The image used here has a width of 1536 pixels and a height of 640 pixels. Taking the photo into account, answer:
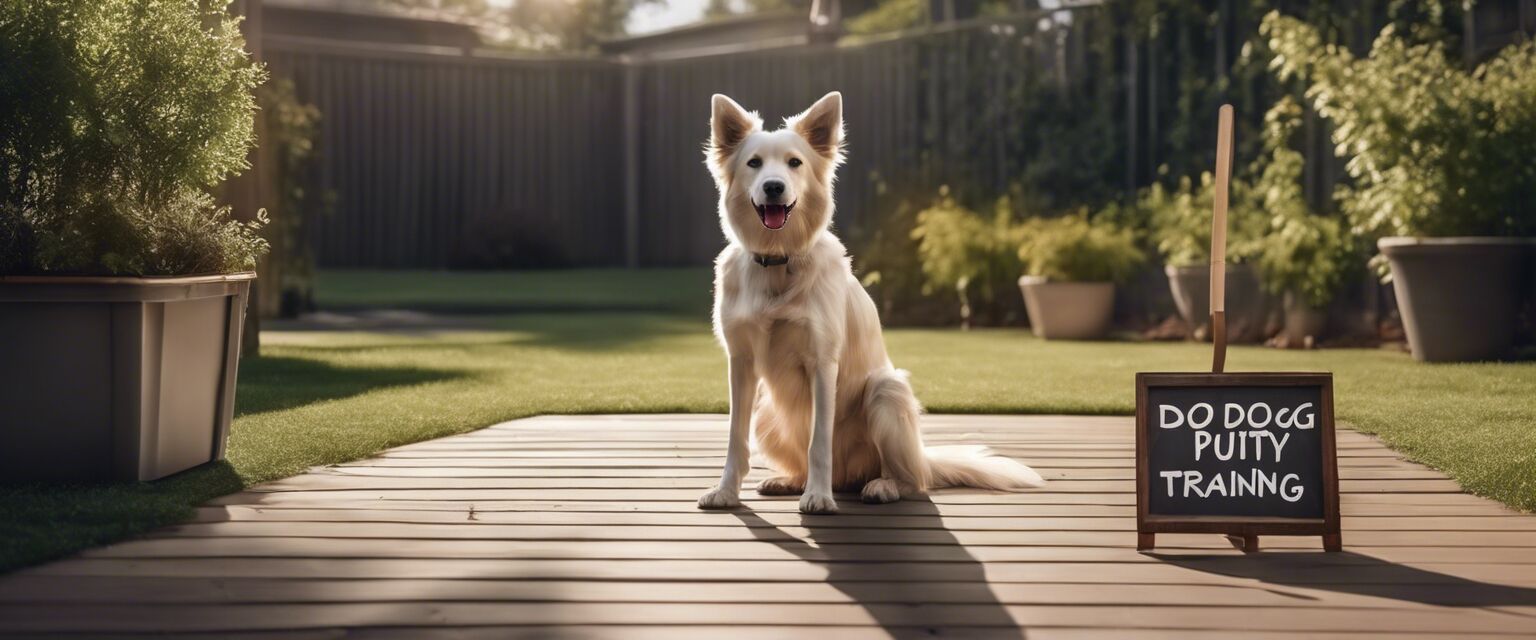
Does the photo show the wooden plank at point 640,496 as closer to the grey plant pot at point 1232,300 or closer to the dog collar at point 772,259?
the dog collar at point 772,259

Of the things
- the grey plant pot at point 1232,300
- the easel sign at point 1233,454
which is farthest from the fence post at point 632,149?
the easel sign at point 1233,454

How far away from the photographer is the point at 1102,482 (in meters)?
3.91

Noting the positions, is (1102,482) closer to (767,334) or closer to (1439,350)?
(767,334)

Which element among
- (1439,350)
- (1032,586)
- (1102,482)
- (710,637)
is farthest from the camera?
(1439,350)

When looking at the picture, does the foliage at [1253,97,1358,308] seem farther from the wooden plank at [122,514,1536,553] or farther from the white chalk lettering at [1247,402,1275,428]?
the white chalk lettering at [1247,402,1275,428]

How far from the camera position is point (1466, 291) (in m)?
7.21

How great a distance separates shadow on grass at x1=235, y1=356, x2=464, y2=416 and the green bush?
1.53 metres

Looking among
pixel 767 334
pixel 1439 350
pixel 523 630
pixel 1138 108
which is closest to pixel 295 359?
pixel 767 334

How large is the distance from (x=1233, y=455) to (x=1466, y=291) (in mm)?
4956

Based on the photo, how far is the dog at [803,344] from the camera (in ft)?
11.6

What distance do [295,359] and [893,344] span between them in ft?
12.9

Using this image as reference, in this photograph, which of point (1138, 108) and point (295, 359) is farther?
point (1138, 108)

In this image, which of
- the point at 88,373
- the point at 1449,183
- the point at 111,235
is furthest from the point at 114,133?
the point at 1449,183

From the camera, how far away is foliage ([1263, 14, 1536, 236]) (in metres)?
7.43
